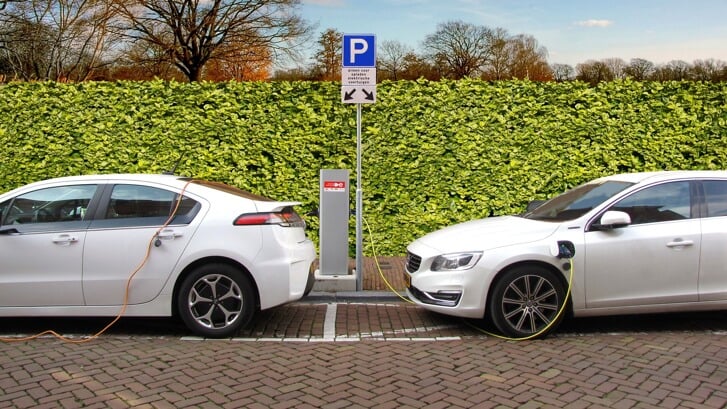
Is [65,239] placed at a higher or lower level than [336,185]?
lower

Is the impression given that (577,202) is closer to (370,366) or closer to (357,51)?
(370,366)

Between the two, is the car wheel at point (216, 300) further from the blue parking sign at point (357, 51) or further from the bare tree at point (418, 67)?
the bare tree at point (418, 67)

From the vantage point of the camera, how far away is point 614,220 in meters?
5.52

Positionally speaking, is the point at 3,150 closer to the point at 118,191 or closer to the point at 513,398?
the point at 118,191

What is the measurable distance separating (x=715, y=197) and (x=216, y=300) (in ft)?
15.3

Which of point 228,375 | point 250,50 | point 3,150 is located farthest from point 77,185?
point 250,50

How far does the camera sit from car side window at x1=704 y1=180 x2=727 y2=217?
584 centimetres

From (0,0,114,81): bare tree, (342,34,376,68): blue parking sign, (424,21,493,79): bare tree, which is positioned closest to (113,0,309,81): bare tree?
(0,0,114,81): bare tree

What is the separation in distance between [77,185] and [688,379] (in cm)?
532

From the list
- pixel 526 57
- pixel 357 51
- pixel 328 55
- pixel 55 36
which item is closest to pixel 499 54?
pixel 526 57

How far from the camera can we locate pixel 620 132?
9969 millimetres

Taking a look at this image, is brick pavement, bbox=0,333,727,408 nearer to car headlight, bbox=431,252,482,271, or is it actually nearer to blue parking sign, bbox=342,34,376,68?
car headlight, bbox=431,252,482,271

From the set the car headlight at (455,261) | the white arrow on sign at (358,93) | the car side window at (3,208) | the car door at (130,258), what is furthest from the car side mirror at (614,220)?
the car side window at (3,208)

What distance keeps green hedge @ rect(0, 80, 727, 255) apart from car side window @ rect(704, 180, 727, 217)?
4.03 metres
